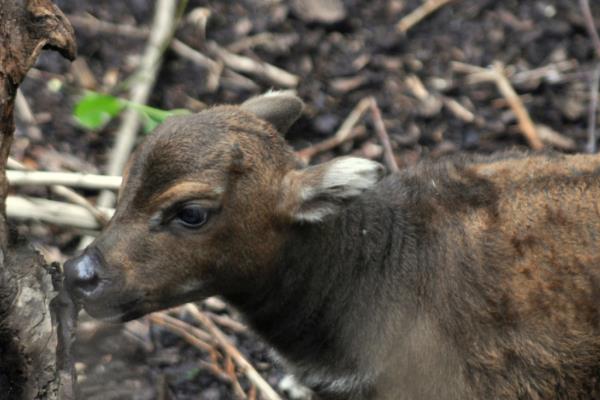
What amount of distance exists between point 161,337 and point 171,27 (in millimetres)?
3530

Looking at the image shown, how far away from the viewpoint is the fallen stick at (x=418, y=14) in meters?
11.1

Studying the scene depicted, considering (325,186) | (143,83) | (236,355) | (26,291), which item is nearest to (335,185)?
(325,186)

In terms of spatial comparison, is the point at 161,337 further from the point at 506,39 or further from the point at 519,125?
the point at 506,39

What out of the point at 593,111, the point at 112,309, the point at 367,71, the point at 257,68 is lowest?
the point at 593,111

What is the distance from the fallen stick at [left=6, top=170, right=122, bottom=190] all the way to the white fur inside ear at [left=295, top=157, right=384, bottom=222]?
2.27 metres

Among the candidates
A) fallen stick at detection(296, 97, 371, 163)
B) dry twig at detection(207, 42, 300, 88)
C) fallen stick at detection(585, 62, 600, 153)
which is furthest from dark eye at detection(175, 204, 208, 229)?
fallen stick at detection(585, 62, 600, 153)

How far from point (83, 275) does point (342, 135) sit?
461 centimetres

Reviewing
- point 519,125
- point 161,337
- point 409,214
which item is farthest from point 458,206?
point 519,125

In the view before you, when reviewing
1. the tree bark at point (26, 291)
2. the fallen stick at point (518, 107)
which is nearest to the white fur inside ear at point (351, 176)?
the tree bark at point (26, 291)

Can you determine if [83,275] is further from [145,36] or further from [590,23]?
[590,23]

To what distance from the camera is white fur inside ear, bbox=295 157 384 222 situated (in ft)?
20.2

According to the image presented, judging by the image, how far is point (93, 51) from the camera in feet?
34.6

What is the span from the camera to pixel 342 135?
1022 cm

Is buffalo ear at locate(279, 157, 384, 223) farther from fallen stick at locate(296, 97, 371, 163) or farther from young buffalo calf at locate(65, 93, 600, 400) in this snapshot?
fallen stick at locate(296, 97, 371, 163)
